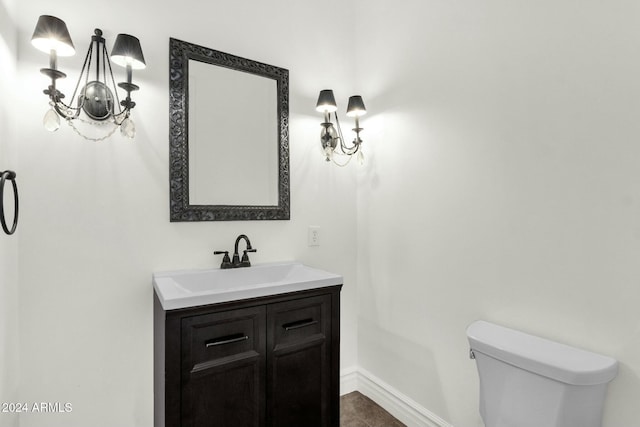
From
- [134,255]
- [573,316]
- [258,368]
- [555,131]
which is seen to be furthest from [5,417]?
[555,131]

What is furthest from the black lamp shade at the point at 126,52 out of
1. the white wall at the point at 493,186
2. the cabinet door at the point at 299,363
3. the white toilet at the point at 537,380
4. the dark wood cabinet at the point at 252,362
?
the white toilet at the point at 537,380

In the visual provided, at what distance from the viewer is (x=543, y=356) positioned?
3.67 feet

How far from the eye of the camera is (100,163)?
147 cm

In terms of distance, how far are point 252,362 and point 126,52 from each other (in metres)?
1.37

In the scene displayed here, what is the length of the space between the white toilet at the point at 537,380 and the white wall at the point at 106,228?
1184mm

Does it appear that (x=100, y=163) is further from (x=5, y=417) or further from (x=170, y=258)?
(x=5, y=417)

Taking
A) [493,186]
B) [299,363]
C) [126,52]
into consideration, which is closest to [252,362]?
[299,363]

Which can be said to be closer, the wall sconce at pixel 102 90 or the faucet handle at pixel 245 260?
the wall sconce at pixel 102 90

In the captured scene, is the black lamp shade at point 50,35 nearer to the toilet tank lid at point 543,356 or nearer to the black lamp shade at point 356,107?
the black lamp shade at point 356,107

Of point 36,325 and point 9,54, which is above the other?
point 9,54

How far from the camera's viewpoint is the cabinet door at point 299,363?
4.53ft

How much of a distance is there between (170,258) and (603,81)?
1.88 metres

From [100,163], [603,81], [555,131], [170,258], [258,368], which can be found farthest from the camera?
[170,258]

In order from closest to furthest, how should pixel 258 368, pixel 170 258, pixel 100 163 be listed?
pixel 258 368 → pixel 100 163 → pixel 170 258
